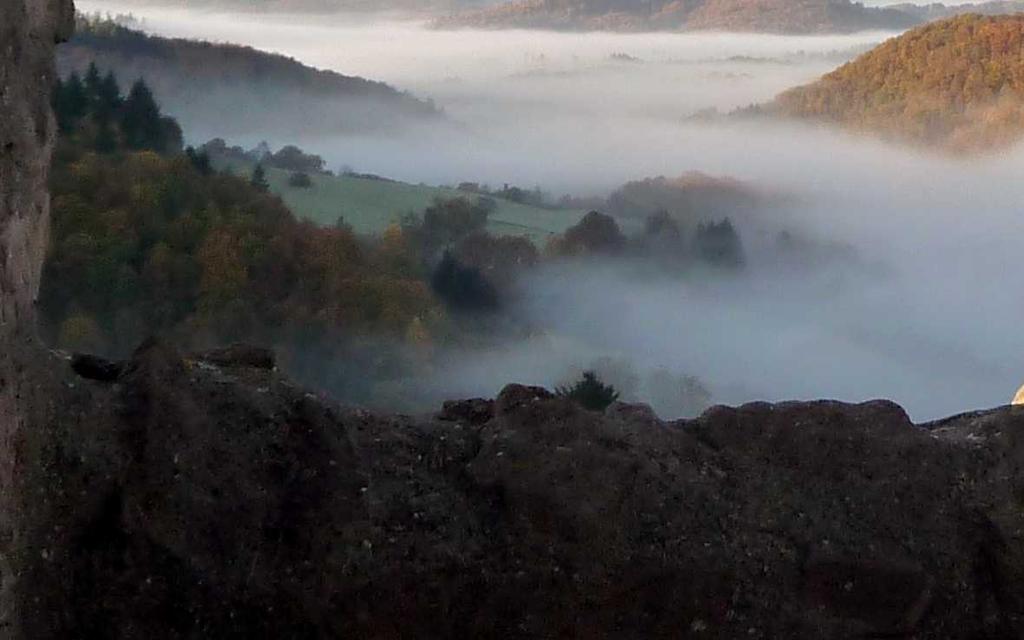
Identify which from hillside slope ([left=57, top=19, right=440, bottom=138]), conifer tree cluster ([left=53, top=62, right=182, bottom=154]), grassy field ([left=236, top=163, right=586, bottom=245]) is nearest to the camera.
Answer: conifer tree cluster ([left=53, top=62, right=182, bottom=154])

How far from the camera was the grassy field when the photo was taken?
51031mm

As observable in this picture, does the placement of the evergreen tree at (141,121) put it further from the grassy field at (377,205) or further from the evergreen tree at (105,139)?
the grassy field at (377,205)

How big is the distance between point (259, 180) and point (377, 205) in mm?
10899

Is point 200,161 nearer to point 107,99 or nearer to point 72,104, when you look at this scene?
point 107,99

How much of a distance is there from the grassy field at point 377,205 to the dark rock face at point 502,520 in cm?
4201

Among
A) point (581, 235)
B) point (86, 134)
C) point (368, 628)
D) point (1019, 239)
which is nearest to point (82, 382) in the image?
point (368, 628)

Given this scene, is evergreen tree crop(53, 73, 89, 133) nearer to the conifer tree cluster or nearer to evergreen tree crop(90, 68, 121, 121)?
the conifer tree cluster

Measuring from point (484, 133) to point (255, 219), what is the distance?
65381mm

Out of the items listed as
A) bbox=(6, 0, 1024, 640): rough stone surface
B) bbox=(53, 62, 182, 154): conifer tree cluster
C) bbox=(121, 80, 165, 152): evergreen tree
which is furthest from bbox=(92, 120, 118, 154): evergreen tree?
bbox=(6, 0, 1024, 640): rough stone surface

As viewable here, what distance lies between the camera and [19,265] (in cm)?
378

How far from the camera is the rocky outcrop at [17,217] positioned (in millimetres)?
3555

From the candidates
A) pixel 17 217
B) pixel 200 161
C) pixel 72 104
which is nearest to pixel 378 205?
pixel 200 161

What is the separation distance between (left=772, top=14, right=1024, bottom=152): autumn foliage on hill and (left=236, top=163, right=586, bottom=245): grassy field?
56.2 m

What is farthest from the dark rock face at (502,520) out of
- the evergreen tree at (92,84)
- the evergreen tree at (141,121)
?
the evergreen tree at (92,84)
